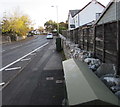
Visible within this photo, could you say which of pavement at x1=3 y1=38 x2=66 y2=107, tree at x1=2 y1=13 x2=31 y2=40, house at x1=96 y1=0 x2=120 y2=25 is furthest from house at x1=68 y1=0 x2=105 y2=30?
pavement at x1=3 y1=38 x2=66 y2=107

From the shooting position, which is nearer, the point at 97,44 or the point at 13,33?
Result: the point at 97,44

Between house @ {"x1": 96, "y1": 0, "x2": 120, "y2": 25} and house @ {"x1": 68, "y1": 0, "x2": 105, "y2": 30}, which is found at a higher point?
house @ {"x1": 68, "y1": 0, "x2": 105, "y2": 30}

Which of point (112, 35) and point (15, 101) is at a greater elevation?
point (112, 35)

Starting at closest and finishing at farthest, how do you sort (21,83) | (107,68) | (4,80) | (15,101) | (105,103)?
(105,103) → (107,68) → (15,101) → (21,83) → (4,80)

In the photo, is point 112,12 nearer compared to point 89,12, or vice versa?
point 112,12

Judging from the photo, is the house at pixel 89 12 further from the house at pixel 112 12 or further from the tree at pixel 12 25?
the house at pixel 112 12

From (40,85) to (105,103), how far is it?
17.6ft

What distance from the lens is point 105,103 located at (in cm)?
231

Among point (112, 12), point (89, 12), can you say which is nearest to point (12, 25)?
point (89, 12)

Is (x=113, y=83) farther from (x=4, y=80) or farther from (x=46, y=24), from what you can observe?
(x=46, y=24)

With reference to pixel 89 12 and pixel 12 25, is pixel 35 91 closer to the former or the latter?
pixel 89 12

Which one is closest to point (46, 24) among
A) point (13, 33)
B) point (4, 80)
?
point (13, 33)

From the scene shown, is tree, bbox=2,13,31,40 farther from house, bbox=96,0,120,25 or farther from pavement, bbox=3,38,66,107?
pavement, bbox=3,38,66,107

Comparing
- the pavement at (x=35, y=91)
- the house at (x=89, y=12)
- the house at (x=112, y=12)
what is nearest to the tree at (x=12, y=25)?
the house at (x=89, y=12)
